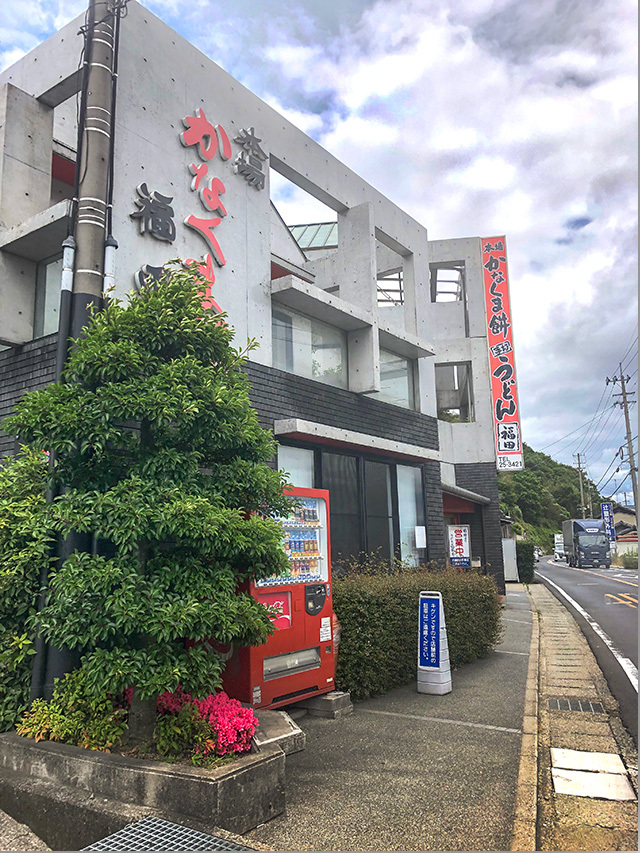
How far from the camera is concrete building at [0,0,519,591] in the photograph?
8125 mm

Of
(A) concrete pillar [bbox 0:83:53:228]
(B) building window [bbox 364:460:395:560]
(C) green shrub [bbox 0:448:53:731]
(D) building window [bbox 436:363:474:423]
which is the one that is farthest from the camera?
(D) building window [bbox 436:363:474:423]

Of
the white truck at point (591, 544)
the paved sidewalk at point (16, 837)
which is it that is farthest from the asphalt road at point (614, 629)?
the white truck at point (591, 544)

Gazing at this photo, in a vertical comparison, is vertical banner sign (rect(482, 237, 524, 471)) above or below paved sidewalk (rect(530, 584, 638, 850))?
above

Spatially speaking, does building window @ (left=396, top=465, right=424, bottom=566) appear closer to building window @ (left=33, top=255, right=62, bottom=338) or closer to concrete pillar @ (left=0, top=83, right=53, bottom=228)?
building window @ (left=33, top=255, right=62, bottom=338)

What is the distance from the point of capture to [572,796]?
188 inches

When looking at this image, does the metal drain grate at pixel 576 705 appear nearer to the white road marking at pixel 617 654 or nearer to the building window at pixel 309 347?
the white road marking at pixel 617 654

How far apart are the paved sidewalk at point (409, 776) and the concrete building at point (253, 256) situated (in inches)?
160

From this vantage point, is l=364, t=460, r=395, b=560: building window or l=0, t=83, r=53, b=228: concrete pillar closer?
l=0, t=83, r=53, b=228: concrete pillar

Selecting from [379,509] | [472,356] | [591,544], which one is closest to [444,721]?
[379,509]

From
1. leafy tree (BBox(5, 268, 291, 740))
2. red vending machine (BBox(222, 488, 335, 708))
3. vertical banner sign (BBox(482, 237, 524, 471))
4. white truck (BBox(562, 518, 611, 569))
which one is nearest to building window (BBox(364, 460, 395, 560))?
red vending machine (BBox(222, 488, 335, 708))

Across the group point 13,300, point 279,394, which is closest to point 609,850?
point 279,394

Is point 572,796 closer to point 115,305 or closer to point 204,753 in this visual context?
point 204,753

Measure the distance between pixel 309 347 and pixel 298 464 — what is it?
2279 mm

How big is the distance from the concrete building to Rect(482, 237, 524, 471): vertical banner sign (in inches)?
211
